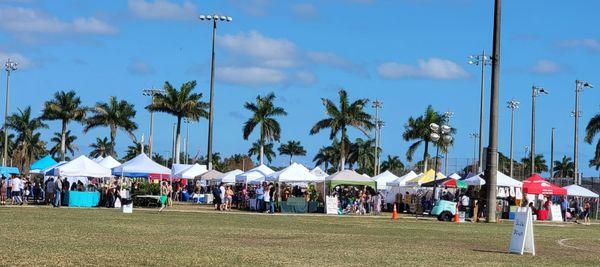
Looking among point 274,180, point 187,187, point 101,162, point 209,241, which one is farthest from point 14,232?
point 187,187

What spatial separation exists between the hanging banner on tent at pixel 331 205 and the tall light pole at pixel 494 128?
11741 mm

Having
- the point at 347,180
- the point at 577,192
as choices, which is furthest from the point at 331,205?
the point at 577,192

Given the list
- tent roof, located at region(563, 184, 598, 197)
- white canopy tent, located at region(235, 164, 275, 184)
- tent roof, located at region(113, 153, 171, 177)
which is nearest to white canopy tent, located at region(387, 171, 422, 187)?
white canopy tent, located at region(235, 164, 275, 184)

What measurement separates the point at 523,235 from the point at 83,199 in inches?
1378

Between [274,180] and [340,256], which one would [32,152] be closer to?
[274,180]

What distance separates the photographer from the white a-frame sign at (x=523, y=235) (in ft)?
72.2

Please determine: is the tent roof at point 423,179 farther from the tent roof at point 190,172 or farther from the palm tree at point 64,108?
the palm tree at point 64,108

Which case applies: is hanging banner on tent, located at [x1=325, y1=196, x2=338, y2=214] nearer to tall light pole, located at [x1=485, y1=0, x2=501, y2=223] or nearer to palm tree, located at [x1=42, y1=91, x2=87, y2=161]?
tall light pole, located at [x1=485, y1=0, x2=501, y2=223]

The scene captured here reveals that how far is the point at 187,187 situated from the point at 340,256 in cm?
6545

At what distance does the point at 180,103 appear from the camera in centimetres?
9056

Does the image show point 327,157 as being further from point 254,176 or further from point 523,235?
point 523,235

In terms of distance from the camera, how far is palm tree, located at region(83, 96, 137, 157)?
10119 cm

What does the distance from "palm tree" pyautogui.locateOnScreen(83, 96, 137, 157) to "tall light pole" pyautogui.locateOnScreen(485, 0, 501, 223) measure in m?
61.1

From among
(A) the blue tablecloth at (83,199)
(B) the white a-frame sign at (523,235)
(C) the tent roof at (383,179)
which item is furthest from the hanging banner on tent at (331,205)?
(B) the white a-frame sign at (523,235)
